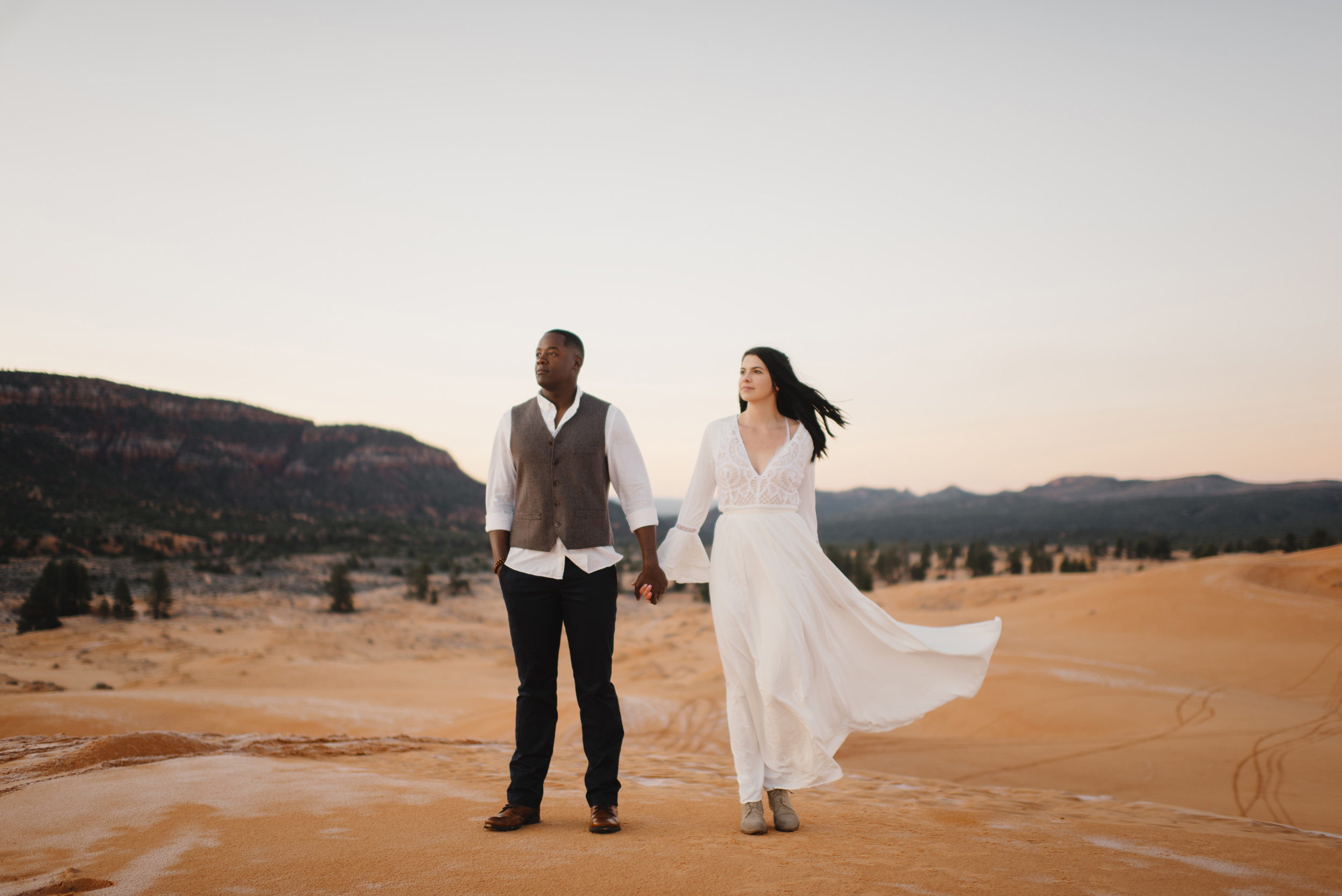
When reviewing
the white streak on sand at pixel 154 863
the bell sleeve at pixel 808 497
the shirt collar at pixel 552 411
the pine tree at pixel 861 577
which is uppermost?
the shirt collar at pixel 552 411

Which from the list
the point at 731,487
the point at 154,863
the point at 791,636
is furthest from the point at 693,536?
the point at 154,863

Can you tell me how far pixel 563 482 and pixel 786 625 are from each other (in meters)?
1.41

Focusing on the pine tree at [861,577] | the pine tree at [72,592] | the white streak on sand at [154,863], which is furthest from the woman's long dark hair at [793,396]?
the pine tree at [72,592]

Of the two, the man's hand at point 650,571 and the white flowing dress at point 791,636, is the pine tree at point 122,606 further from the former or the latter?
the white flowing dress at point 791,636

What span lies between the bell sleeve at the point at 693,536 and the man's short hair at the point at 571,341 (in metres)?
0.90

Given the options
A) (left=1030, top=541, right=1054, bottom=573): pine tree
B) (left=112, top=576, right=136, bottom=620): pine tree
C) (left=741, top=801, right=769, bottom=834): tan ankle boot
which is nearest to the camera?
(left=741, top=801, right=769, bottom=834): tan ankle boot

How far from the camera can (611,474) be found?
12.9 ft

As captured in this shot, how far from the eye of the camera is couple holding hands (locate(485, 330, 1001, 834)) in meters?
3.72

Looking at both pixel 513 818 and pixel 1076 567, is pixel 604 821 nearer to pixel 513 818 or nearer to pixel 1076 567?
pixel 513 818

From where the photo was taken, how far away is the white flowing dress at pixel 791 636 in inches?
149

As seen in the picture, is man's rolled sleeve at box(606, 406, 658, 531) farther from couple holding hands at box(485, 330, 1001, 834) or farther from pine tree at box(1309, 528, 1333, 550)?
pine tree at box(1309, 528, 1333, 550)

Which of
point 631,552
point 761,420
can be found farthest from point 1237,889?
point 631,552

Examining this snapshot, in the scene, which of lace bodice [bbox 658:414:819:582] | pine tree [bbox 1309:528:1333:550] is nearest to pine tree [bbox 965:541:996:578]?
pine tree [bbox 1309:528:1333:550]

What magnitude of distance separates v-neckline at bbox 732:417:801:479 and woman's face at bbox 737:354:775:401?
6.7 inches
